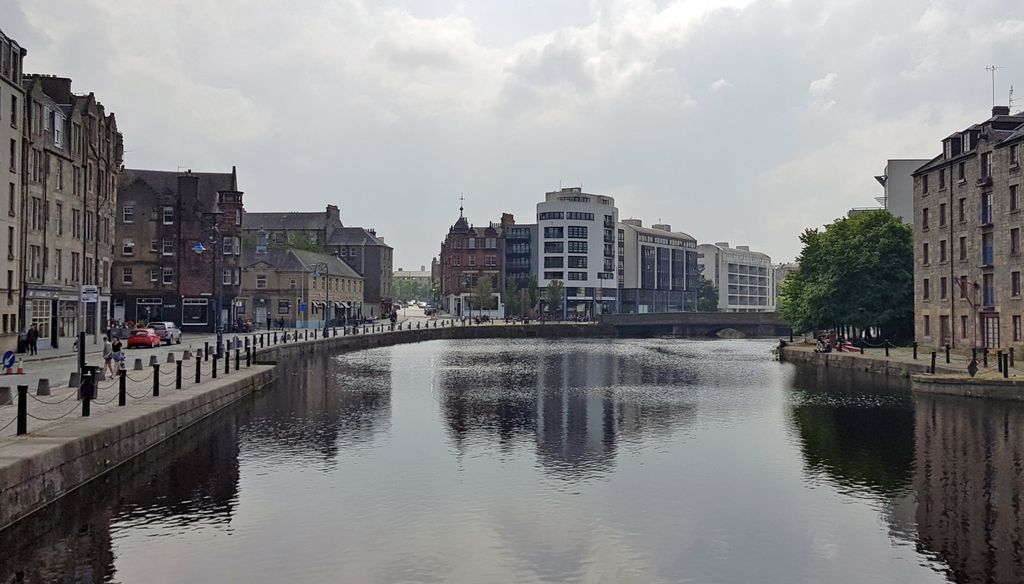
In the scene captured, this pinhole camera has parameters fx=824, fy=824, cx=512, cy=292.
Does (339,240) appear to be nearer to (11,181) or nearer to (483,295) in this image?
(483,295)

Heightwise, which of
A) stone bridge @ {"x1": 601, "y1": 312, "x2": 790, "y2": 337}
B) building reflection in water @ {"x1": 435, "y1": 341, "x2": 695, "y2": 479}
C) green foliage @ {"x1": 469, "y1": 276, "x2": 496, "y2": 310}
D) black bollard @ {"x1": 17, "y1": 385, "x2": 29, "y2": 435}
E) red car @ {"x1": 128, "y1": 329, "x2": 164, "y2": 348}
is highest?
green foliage @ {"x1": 469, "y1": 276, "x2": 496, "y2": 310}

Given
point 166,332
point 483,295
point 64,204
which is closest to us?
point 64,204

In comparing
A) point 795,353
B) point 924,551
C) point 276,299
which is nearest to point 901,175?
point 795,353

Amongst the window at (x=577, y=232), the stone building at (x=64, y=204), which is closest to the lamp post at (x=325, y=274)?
the stone building at (x=64, y=204)

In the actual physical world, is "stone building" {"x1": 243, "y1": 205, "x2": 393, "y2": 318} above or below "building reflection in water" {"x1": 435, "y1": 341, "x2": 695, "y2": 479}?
above

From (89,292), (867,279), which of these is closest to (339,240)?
(89,292)

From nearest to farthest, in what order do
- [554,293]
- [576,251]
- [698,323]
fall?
[698,323], [554,293], [576,251]

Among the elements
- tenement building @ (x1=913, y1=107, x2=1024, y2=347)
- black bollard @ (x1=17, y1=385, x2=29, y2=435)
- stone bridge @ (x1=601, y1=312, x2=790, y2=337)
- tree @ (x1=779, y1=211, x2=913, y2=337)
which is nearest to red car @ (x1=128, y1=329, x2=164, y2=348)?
black bollard @ (x1=17, y1=385, x2=29, y2=435)

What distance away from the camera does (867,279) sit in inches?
2721

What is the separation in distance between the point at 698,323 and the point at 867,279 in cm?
5261

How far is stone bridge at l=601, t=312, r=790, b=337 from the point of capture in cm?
12012

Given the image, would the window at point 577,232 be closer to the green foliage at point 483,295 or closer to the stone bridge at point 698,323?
the green foliage at point 483,295

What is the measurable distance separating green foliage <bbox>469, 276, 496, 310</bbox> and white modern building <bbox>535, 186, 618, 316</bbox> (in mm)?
11714

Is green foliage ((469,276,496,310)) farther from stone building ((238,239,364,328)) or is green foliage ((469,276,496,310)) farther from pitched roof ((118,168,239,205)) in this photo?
pitched roof ((118,168,239,205))
